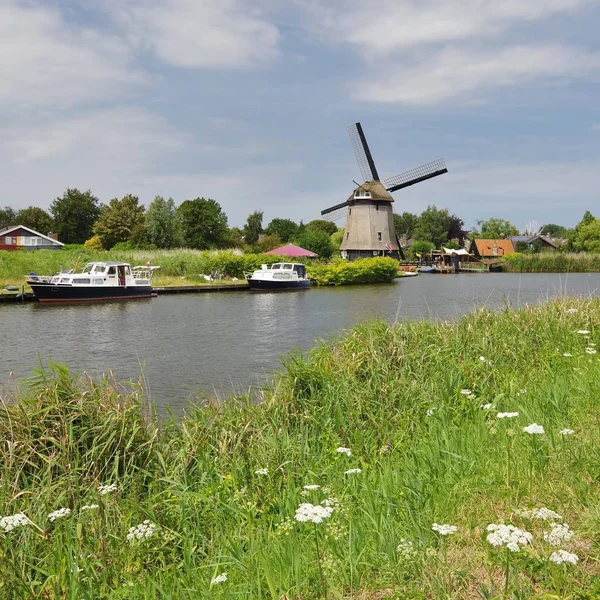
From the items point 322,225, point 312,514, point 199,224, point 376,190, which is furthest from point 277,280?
point 322,225

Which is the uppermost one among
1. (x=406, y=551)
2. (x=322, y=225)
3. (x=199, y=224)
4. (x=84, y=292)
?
(x=322, y=225)

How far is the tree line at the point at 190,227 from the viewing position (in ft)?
201

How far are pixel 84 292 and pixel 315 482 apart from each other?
1110 inches

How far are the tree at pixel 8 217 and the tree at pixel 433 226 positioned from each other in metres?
66.8

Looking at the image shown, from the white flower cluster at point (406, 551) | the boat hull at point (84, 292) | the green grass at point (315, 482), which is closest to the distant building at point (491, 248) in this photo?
the boat hull at point (84, 292)

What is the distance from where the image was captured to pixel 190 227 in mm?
68500

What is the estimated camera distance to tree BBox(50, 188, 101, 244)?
81106 mm

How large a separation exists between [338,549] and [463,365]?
5.21 m

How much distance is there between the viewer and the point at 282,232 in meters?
91.9

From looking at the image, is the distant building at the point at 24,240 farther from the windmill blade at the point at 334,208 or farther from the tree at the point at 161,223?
the windmill blade at the point at 334,208

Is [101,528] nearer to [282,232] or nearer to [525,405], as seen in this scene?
[525,405]

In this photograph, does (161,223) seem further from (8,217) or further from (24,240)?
(8,217)

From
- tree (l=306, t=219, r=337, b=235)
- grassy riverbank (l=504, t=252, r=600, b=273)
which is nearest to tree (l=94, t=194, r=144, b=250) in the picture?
tree (l=306, t=219, r=337, b=235)

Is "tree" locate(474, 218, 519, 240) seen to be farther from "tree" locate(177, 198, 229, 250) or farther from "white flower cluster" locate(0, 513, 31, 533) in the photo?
"white flower cluster" locate(0, 513, 31, 533)
